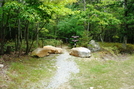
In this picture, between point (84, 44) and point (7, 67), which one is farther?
point (84, 44)

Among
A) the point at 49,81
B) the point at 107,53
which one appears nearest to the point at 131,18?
the point at 107,53

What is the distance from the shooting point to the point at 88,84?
492 cm


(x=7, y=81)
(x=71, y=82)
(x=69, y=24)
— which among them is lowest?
(x=71, y=82)

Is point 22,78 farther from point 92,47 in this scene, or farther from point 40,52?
point 92,47

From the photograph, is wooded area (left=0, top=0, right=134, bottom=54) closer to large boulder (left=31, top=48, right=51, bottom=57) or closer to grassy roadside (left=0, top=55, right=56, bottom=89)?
large boulder (left=31, top=48, right=51, bottom=57)

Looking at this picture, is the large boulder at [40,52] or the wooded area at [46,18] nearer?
the wooded area at [46,18]

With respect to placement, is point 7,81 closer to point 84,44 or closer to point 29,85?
Result: point 29,85

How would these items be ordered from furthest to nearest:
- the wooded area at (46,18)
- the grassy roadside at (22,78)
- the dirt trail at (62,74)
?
the wooded area at (46,18)
the dirt trail at (62,74)
the grassy roadside at (22,78)

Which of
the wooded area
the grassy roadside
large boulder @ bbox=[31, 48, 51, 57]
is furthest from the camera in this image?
large boulder @ bbox=[31, 48, 51, 57]

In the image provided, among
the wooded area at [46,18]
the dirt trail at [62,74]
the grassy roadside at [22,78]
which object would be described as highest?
the wooded area at [46,18]

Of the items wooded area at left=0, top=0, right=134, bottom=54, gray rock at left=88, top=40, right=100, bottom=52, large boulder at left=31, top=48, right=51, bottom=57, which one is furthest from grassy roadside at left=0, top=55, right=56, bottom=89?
gray rock at left=88, top=40, right=100, bottom=52

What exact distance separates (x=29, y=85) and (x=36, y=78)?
690mm

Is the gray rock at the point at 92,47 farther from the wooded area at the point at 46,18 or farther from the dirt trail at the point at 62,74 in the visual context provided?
the dirt trail at the point at 62,74

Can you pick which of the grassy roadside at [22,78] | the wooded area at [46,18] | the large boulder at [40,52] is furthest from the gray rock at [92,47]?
the grassy roadside at [22,78]
